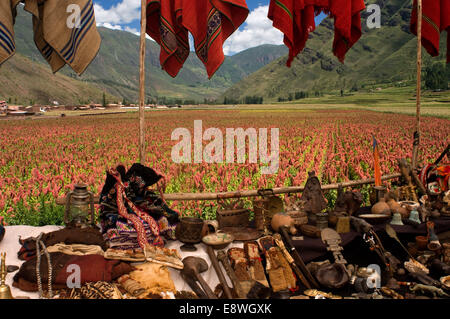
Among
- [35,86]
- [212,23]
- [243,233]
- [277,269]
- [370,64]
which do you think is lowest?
[277,269]

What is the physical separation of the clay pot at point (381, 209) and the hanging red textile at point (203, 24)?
2.65m

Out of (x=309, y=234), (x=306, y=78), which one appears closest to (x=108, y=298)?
(x=309, y=234)

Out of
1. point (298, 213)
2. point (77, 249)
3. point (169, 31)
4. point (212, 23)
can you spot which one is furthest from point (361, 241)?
point (169, 31)

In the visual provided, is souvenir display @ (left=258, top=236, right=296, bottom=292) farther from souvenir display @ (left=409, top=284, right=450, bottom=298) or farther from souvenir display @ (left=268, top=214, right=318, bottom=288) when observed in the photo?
souvenir display @ (left=409, top=284, right=450, bottom=298)

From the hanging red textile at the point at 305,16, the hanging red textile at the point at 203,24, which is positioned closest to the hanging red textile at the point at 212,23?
the hanging red textile at the point at 203,24

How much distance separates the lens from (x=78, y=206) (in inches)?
126

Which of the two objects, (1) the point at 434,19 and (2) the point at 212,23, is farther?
(1) the point at 434,19

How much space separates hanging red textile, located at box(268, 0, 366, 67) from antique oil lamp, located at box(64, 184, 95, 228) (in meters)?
2.66

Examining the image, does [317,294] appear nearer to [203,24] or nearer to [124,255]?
[124,255]

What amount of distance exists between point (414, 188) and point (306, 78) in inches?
7641

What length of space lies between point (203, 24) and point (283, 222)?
222cm

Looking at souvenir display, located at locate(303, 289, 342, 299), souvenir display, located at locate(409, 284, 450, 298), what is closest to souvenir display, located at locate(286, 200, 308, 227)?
souvenir display, located at locate(303, 289, 342, 299)

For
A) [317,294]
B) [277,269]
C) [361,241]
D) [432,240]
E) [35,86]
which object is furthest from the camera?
[35,86]

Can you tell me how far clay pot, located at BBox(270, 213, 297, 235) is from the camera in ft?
11.9
